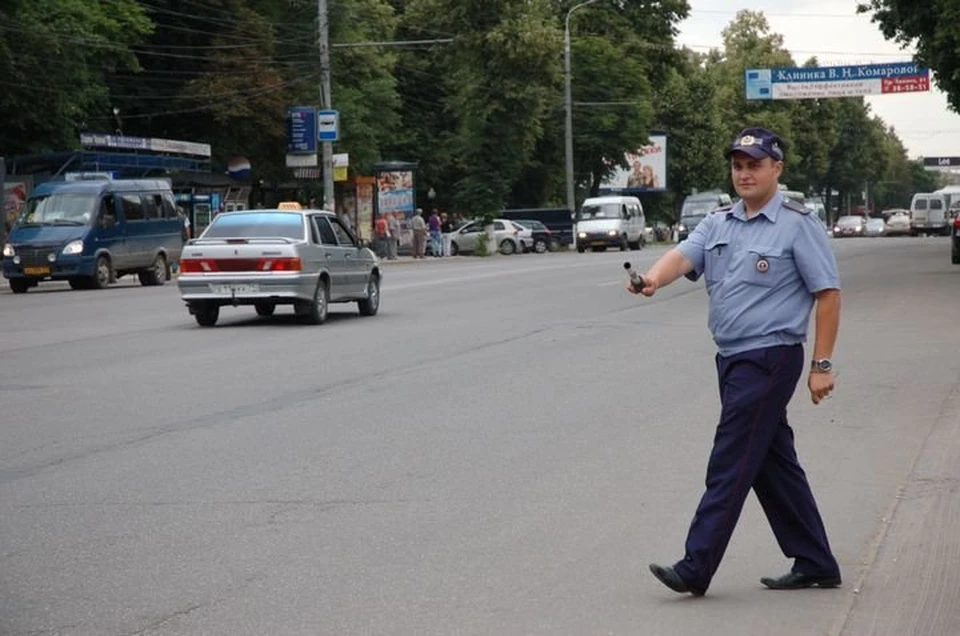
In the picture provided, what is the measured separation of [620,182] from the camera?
100312mm

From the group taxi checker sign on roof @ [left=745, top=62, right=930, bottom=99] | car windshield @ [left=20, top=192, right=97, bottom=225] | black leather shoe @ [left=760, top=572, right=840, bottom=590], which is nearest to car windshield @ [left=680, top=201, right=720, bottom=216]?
taxi checker sign on roof @ [left=745, top=62, right=930, bottom=99]

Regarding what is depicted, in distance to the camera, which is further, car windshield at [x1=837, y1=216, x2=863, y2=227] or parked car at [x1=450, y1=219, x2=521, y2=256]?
car windshield at [x1=837, y1=216, x2=863, y2=227]

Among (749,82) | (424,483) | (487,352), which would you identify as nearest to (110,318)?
(487,352)

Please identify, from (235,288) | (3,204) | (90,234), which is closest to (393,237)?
(3,204)

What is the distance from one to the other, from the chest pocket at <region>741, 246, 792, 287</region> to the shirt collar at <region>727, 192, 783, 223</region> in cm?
13

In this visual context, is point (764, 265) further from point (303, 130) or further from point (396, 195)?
point (396, 195)

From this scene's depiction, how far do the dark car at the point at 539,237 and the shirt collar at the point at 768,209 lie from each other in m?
64.2

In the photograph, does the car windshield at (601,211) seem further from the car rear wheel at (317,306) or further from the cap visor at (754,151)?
the cap visor at (754,151)

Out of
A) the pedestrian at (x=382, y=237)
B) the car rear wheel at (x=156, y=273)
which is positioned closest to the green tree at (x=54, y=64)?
the pedestrian at (x=382, y=237)

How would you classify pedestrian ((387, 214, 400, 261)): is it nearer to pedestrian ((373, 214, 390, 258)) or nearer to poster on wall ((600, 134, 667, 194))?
pedestrian ((373, 214, 390, 258))

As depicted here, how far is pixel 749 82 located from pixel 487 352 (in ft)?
188

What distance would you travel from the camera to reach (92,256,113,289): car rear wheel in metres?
35.3

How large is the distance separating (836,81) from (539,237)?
14.2m

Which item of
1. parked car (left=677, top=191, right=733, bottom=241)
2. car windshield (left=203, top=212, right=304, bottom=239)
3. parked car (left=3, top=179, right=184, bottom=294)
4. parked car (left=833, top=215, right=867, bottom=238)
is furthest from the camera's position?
parked car (left=833, top=215, right=867, bottom=238)
